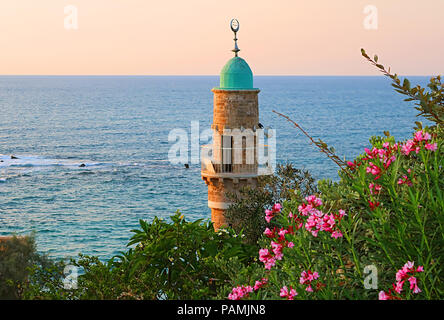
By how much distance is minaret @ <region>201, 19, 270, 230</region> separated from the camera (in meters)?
23.9

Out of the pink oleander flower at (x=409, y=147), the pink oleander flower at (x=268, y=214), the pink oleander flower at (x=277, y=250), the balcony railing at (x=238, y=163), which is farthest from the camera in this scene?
the balcony railing at (x=238, y=163)

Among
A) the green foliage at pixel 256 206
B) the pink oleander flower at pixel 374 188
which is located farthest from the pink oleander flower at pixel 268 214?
the green foliage at pixel 256 206

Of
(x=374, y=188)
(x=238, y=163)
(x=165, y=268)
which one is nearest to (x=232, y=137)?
(x=238, y=163)

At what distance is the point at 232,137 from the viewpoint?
24.3 meters

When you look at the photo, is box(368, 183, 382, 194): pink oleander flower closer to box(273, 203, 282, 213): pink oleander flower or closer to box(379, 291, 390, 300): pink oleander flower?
box(273, 203, 282, 213): pink oleander flower

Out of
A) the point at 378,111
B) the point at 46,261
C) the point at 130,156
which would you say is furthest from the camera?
the point at 378,111

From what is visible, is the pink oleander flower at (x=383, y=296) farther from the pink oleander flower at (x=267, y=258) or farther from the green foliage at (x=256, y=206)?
the green foliage at (x=256, y=206)

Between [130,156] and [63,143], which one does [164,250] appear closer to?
[130,156]

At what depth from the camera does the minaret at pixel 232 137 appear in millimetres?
23891

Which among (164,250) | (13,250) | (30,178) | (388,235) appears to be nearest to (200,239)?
(164,250)

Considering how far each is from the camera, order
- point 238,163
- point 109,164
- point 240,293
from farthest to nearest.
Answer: point 109,164 < point 238,163 < point 240,293

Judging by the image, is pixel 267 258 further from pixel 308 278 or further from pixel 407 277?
pixel 407 277
